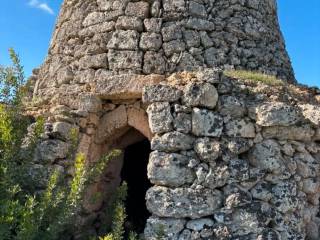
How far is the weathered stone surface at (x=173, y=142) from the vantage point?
429cm

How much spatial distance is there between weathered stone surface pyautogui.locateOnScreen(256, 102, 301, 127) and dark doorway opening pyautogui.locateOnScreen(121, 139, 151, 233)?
10.4 feet

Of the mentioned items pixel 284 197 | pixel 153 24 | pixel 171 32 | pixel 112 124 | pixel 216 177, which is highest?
pixel 153 24

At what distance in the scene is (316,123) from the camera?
4.57 m

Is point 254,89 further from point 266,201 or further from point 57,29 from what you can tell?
point 57,29

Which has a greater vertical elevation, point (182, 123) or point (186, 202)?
point (182, 123)

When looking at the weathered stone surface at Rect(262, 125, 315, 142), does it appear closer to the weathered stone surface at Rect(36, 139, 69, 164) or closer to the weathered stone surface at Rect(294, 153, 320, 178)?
the weathered stone surface at Rect(294, 153, 320, 178)

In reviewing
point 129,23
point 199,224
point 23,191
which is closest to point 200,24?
point 129,23

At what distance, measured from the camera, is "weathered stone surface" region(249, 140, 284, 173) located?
433 centimetres

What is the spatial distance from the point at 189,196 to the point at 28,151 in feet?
5.61

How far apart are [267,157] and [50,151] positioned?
2.36m

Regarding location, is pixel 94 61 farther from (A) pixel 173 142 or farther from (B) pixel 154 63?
(A) pixel 173 142

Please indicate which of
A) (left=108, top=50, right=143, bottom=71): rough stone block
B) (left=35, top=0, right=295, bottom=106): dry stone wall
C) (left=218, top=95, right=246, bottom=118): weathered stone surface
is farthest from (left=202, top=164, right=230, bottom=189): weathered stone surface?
(left=108, top=50, right=143, bottom=71): rough stone block

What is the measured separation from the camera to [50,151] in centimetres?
473

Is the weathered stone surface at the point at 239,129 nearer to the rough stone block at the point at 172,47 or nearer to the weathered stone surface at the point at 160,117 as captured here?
the weathered stone surface at the point at 160,117
